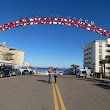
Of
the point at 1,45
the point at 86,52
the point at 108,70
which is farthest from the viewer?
the point at 1,45

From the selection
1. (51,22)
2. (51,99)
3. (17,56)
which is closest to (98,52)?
(17,56)

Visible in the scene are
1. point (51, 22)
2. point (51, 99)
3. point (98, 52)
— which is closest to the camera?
point (51, 99)

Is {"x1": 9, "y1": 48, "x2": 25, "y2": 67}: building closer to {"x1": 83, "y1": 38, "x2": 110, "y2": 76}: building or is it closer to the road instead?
{"x1": 83, "y1": 38, "x2": 110, "y2": 76}: building

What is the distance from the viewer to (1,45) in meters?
152

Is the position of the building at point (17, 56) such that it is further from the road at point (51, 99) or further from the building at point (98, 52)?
the road at point (51, 99)

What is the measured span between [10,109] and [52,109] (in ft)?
5.15

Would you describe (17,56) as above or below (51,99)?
above

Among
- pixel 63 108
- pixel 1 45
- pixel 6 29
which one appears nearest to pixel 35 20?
pixel 6 29

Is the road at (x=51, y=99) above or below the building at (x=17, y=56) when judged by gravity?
below

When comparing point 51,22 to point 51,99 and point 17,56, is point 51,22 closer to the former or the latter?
point 51,99

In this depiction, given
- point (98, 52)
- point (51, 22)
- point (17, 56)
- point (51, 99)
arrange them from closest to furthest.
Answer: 1. point (51, 99)
2. point (51, 22)
3. point (98, 52)
4. point (17, 56)

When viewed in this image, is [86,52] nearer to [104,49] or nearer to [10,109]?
[104,49]

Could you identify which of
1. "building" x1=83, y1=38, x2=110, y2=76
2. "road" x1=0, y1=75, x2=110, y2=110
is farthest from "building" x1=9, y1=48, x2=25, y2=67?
"road" x1=0, y1=75, x2=110, y2=110

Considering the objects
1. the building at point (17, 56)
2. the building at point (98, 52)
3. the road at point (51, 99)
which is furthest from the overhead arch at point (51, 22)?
the building at point (17, 56)
